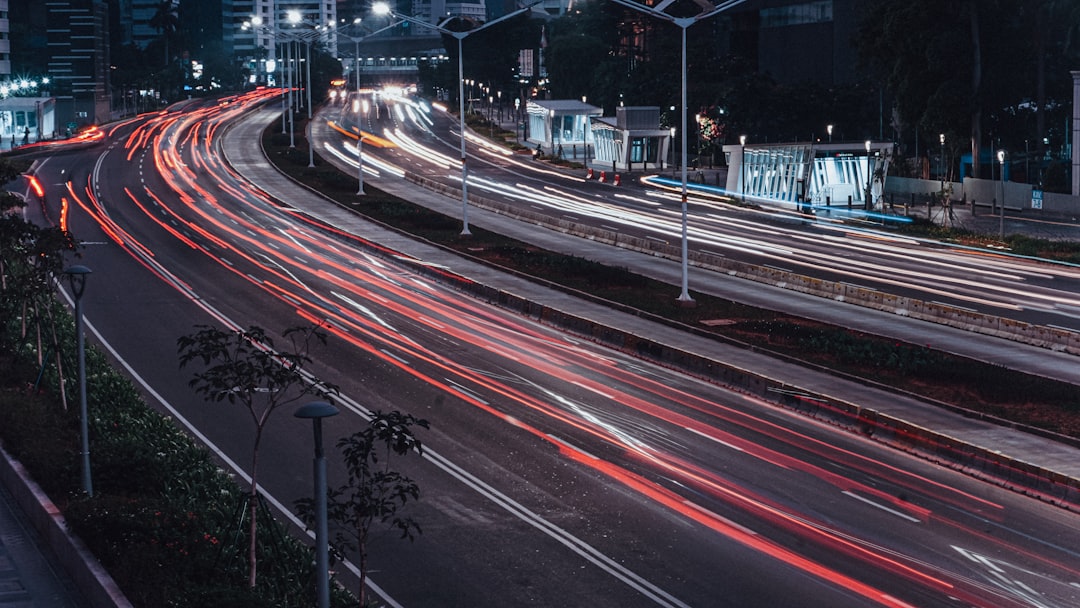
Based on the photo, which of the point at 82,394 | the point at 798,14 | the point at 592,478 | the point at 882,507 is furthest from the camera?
the point at 798,14

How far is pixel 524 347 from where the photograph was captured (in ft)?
117

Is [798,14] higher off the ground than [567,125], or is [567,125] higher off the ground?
[798,14]

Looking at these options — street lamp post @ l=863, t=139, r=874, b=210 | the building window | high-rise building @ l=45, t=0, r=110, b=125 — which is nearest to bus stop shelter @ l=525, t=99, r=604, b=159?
the building window

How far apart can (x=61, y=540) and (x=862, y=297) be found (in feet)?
97.0

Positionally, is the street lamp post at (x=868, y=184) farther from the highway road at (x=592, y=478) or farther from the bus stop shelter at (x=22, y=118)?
the bus stop shelter at (x=22, y=118)

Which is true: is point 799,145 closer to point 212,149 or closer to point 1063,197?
point 1063,197

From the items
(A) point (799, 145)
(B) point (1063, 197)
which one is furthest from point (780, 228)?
(B) point (1063, 197)

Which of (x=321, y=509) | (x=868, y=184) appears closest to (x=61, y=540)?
(x=321, y=509)

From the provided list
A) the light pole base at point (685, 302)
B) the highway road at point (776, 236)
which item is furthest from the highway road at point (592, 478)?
the highway road at point (776, 236)

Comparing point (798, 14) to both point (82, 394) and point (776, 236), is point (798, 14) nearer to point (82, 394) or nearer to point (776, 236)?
point (776, 236)

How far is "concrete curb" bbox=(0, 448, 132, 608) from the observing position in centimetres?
1622

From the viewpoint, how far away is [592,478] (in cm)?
2323

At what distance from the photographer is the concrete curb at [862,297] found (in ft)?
115

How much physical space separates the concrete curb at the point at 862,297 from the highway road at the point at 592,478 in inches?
410
